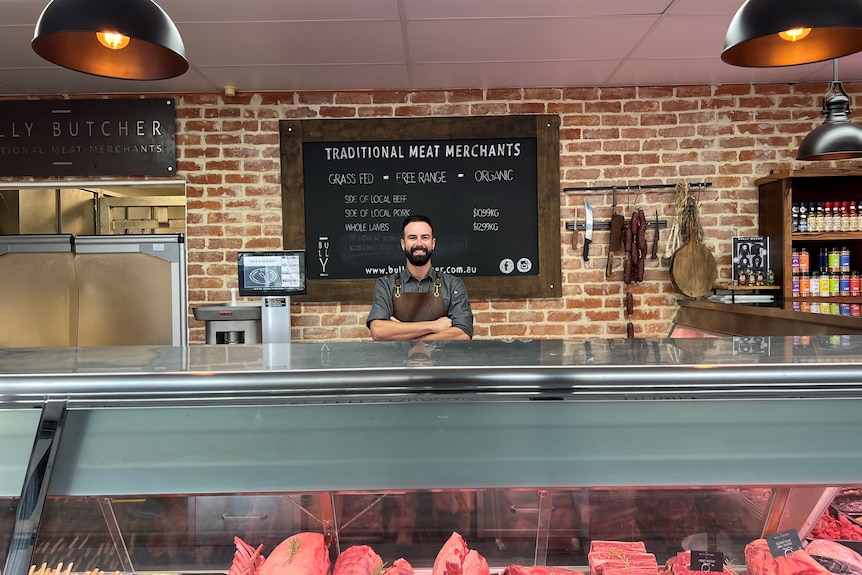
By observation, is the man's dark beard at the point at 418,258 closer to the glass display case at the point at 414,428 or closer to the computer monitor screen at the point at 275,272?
the computer monitor screen at the point at 275,272

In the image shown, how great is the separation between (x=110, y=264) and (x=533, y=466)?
4.16m

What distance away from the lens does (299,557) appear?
1.21 meters

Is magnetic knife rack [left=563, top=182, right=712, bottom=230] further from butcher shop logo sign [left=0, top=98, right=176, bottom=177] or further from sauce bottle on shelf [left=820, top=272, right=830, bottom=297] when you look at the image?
butcher shop logo sign [left=0, top=98, right=176, bottom=177]

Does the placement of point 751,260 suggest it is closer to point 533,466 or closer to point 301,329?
A: point 301,329

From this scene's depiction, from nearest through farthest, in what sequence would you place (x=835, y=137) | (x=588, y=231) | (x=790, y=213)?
(x=835, y=137) → (x=790, y=213) → (x=588, y=231)

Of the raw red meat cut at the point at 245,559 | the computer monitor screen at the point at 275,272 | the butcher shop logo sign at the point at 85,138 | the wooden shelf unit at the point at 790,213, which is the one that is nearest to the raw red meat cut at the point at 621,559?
the raw red meat cut at the point at 245,559

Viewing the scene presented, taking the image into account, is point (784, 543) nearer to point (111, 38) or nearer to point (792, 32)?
point (792, 32)

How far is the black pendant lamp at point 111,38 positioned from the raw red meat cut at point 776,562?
1951 millimetres

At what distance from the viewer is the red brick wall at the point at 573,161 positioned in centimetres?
456

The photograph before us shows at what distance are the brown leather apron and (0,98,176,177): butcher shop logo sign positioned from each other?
2147mm

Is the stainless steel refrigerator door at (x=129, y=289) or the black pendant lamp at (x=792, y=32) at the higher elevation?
the black pendant lamp at (x=792, y=32)

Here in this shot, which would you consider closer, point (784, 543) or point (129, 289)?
point (784, 543)

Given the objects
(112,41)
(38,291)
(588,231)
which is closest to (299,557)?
(112,41)

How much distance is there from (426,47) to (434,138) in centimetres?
87
